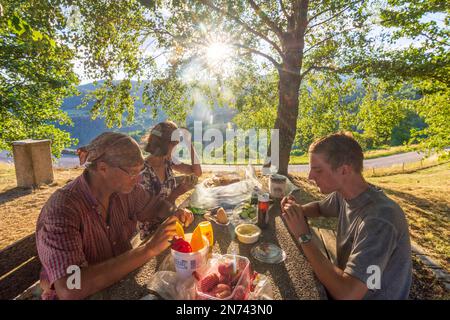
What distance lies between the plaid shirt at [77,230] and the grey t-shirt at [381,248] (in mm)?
1982

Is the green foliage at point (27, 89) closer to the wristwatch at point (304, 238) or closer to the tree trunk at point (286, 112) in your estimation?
the tree trunk at point (286, 112)

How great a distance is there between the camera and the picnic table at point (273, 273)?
70.8 inches

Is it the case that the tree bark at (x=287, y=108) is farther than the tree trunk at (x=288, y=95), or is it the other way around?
the tree bark at (x=287, y=108)

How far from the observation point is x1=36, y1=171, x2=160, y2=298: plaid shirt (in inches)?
66.4

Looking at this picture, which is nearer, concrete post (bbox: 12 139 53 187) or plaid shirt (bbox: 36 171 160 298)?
plaid shirt (bbox: 36 171 160 298)

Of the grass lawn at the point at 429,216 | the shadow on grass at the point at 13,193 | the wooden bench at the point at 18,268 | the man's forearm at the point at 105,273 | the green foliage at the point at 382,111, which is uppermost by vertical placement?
the green foliage at the point at 382,111

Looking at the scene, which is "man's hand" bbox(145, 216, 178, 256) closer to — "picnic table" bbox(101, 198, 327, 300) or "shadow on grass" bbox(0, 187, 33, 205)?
"picnic table" bbox(101, 198, 327, 300)

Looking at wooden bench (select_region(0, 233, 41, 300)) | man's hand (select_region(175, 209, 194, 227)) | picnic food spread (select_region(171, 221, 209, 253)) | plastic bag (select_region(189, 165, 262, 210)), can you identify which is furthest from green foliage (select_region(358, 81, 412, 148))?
wooden bench (select_region(0, 233, 41, 300))

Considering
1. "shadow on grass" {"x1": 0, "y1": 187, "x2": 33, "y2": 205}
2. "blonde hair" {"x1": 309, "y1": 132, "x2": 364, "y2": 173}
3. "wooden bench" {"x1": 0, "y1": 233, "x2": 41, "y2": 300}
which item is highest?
"blonde hair" {"x1": 309, "y1": 132, "x2": 364, "y2": 173}

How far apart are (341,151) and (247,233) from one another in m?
1.27

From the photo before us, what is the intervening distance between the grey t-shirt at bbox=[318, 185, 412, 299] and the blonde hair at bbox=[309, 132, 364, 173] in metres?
0.29

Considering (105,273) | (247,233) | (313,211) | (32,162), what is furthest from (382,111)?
(32,162)

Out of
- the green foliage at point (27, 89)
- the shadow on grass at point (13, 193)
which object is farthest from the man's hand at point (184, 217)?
the green foliage at point (27, 89)
